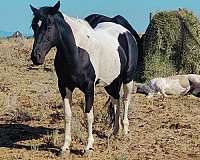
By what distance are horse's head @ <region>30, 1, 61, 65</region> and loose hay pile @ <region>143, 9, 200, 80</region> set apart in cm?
760

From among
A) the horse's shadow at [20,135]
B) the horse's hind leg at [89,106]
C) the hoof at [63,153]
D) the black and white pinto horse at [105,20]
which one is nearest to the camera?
the horse's hind leg at [89,106]

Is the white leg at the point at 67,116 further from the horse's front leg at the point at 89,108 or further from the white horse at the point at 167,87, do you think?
the white horse at the point at 167,87

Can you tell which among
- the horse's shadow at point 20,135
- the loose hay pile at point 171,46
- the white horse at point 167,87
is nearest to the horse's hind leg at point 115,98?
the horse's shadow at point 20,135

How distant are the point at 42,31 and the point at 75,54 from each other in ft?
2.06

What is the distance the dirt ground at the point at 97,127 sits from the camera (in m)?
7.60

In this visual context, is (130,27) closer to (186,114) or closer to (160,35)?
(186,114)

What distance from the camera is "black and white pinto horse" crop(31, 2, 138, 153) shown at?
6.73 meters

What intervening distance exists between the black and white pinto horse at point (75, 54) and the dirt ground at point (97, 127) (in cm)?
55

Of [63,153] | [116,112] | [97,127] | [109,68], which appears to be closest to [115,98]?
[116,112]

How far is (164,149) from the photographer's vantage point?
777 centimetres

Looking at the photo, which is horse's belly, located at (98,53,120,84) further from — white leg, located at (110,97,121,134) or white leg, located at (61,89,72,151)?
white leg, located at (110,97,121,134)

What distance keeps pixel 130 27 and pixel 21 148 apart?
3352 mm

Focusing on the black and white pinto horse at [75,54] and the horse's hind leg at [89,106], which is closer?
the black and white pinto horse at [75,54]

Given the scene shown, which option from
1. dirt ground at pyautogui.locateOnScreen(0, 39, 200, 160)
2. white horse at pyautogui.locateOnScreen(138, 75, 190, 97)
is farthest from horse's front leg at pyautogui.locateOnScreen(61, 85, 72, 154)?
white horse at pyautogui.locateOnScreen(138, 75, 190, 97)
